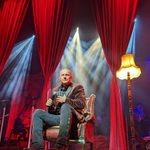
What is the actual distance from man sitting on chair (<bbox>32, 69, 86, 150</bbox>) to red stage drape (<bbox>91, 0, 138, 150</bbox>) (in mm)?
1007

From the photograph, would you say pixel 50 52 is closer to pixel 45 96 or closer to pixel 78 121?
pixel 45 96

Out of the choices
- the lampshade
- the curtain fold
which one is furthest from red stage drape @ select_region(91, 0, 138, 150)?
the curtain fold

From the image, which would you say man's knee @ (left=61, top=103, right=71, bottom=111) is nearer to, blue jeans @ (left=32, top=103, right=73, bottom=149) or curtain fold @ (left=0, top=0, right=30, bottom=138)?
blue jeans @ (left=32, top=103, right=73, bottom=149)

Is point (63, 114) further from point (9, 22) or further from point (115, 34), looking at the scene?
point (9, 22)

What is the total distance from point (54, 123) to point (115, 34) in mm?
2042

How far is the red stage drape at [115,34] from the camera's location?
129 inches

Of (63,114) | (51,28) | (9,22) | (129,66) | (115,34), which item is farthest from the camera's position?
(9,22)

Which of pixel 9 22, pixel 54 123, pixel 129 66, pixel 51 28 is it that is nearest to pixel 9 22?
pixel 9 22

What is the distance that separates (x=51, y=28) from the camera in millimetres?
4238

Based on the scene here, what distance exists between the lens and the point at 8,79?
623 cm

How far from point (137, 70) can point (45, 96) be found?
5.36 feet

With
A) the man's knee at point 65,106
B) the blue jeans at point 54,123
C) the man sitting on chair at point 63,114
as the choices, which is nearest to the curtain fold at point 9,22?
the man sitting on chair at point 63,114

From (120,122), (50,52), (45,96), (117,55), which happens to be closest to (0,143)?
(45,96)

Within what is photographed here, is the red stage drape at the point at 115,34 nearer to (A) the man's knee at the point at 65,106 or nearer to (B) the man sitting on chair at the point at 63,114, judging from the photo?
(B) the man sitting on chair at the point at 63,114
